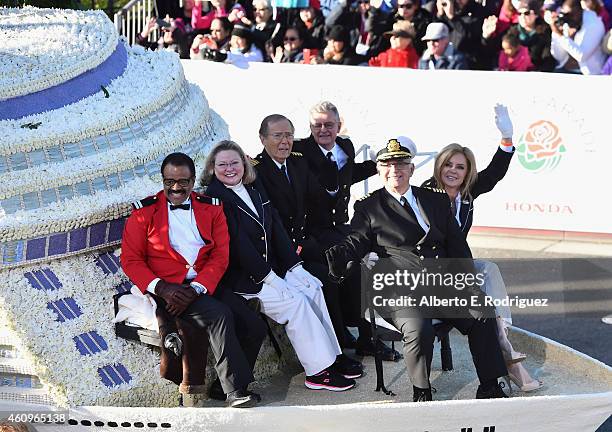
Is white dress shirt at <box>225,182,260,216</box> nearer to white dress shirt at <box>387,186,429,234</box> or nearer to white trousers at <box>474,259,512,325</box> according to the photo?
white dress shirt at <box>387,186,429,234</box>

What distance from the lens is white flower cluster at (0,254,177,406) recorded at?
19.7ft

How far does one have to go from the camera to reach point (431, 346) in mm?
6387

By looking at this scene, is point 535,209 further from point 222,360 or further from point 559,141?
point 222,360

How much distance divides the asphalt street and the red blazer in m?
3.20

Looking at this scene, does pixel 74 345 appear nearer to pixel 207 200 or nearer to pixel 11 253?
pixel 11 253

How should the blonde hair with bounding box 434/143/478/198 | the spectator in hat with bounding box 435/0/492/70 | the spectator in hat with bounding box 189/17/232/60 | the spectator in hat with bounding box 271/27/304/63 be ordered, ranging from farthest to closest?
the spectator in hat with bounding box 189/17/232/60
the spectator in hat with bounding box 271/27/304/63
the spectator in hat with bounding box 435/0/492/70
the blonde hair with bounding box 434/143/478/198

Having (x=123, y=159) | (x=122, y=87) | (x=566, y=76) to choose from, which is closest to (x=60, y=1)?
(x=122, y=87)

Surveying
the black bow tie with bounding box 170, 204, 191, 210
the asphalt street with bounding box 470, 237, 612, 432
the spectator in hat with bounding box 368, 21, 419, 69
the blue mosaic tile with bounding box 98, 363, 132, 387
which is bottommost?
the asphalt street with bounding box 470, 237, 612, 432

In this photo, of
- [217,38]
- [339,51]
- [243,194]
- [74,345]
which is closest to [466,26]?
[339,51]

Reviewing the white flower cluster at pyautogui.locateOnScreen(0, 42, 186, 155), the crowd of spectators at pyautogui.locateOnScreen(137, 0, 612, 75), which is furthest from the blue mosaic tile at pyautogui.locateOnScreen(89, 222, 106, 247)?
the crowd of spectators at pyautogui.locateOnScreen(137, 0, 612, 75)

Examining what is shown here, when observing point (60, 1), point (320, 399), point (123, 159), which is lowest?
point (320, 399)

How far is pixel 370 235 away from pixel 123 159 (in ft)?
4.65

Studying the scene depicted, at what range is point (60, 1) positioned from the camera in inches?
332

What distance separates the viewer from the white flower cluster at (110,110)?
6312 millimetres
